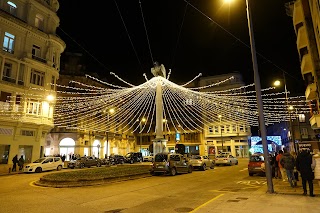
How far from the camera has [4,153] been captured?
26375 millimetres

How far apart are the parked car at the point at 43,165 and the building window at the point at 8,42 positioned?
13.0m

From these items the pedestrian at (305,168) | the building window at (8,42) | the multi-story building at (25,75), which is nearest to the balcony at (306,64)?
the pedestrian at (305,168)

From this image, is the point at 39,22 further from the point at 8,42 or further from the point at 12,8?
the point at 8,42

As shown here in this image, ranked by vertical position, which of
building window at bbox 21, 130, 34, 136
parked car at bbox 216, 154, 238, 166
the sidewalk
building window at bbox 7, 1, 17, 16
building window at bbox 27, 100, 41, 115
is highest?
building window at bbox 7, 1, 17, 16

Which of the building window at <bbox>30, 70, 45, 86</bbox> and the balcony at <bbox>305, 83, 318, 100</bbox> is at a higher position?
the building window at <bbox>30, 70, 45, 86</bbox>

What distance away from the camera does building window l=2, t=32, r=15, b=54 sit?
26.9m

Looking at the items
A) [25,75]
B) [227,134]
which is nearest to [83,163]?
[25,75]

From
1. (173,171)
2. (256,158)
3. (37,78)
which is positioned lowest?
(173,171)

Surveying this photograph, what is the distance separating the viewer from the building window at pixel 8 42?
2690 cm

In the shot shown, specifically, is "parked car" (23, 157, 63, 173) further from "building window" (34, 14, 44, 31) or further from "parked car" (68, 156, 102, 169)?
"building window" (34, 14, 44, 31)

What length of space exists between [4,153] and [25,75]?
29.8 feet

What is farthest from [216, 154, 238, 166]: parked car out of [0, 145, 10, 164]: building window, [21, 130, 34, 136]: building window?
[0, 145, 10, 164]: building window

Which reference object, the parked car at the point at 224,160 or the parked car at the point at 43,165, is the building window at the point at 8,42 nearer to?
the parked car at the point at 43,165

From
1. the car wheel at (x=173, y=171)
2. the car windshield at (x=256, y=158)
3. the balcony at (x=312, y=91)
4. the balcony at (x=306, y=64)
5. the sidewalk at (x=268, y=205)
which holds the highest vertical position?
the balcony at (x=306, y=64)
